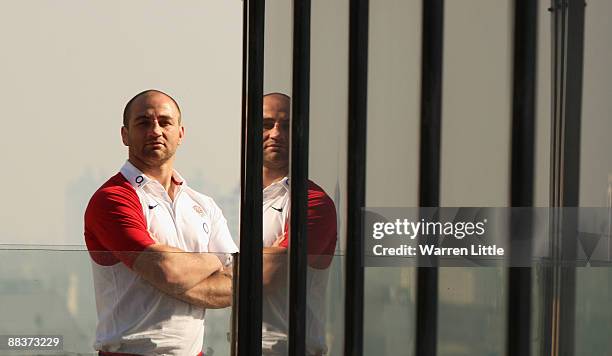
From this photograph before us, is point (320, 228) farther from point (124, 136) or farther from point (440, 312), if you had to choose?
point (124, 136)

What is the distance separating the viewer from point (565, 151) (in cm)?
213

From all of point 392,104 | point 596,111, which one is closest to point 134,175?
point 392,104

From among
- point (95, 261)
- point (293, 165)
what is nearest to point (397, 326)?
point (293, 165)

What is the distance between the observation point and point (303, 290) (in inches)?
84.1

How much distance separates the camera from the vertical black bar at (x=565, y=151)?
83.6 inches

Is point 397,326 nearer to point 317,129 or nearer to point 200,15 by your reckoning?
point 317,129

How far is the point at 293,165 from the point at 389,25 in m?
0.42

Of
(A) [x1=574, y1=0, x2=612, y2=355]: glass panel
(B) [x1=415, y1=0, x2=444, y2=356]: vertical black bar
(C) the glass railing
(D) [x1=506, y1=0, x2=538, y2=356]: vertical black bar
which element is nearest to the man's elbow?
(C) the glass railing

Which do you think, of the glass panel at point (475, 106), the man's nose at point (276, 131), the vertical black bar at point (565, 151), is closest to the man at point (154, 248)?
the man's nose at point (276, 131)

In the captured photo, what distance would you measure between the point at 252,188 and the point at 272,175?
0.19 feet

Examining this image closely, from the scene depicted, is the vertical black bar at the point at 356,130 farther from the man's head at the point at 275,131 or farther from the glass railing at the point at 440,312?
the man's head at the point at 275,131

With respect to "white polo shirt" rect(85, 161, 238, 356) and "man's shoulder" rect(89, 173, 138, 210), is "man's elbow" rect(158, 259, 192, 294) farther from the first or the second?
"man's shoulder" rect(89, 173, 138, 210)

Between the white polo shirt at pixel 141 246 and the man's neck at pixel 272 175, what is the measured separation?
14 cm

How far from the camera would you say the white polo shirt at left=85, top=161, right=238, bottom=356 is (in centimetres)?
206
